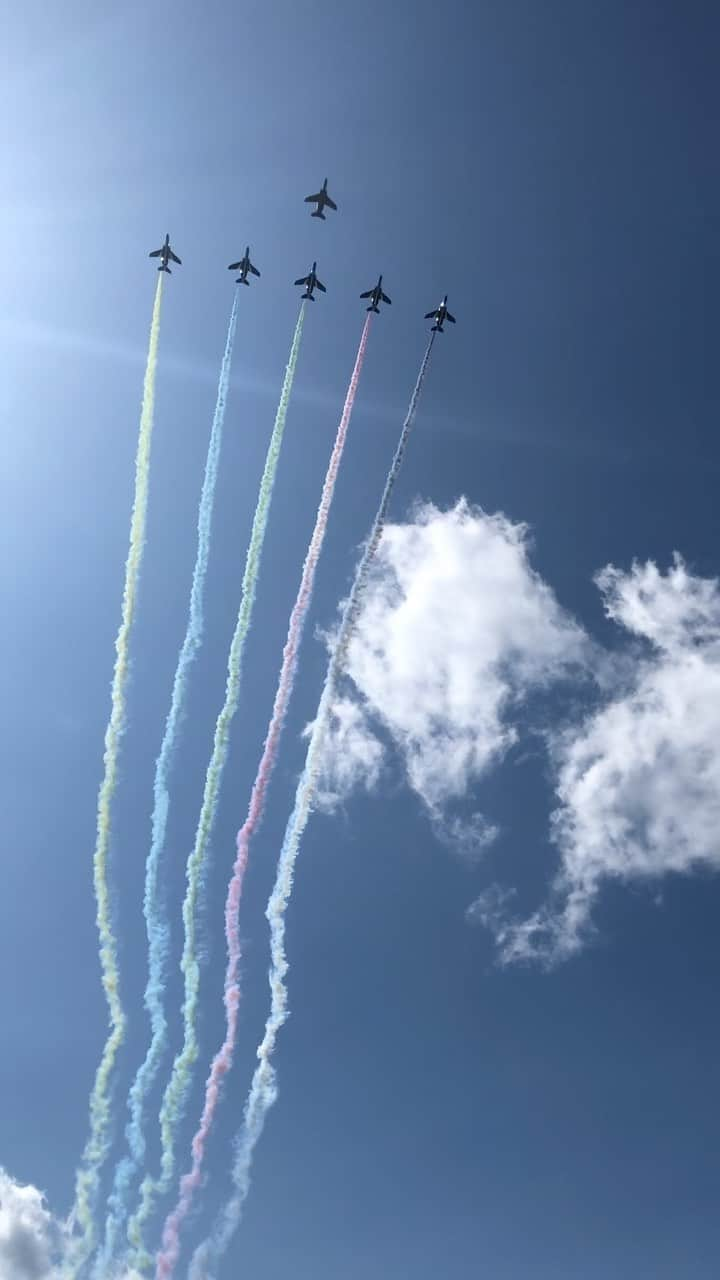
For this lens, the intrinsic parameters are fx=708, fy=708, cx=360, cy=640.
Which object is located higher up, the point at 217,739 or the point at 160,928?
the point at 217,739

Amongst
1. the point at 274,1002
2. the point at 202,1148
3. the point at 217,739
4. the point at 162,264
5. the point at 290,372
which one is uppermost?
the point at 162,264

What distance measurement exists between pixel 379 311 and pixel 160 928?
45.3 m

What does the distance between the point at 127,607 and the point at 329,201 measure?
34.5m

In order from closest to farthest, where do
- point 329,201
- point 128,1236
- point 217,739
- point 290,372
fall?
point 128,1236, point 217,739, point 290,372, point 329,201

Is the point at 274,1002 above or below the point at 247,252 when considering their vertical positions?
below

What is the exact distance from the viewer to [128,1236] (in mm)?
34656

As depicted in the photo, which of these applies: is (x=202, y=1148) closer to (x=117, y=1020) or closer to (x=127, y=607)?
(x=117, y=1020)

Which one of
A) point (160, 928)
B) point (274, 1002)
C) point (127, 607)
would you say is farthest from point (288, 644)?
point (274, 1002)

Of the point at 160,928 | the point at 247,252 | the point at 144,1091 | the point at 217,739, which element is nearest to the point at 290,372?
the point at 247,252

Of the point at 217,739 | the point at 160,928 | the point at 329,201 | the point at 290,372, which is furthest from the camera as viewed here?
the point at 329,201

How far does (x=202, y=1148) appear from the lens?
36312mm

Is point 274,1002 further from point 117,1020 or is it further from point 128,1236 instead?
point 128,1236

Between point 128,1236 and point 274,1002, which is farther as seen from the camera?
point 274,1002

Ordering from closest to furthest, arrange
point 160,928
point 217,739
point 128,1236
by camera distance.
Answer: point 128,1236 < point 160,928 < point 217,739
